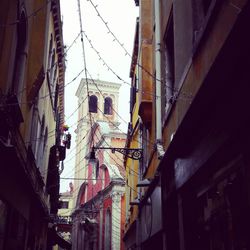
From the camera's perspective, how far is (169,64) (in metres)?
9.69

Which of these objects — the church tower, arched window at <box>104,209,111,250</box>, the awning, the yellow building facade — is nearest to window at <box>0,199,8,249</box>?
the yellow building facade

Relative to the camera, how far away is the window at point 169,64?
937 cm

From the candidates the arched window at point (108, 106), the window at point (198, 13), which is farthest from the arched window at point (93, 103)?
the window at point (198, 13)

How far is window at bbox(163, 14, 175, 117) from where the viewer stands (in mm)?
9367

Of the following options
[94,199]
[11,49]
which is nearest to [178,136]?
[11,49]

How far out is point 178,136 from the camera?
588 centimetres

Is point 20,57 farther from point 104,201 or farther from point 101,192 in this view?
point 101,192

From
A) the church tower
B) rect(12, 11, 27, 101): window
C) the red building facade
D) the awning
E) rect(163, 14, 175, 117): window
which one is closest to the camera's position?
rect(12, 11, 27, 101): window

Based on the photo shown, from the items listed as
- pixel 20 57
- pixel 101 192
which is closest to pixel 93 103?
pixel 101 192

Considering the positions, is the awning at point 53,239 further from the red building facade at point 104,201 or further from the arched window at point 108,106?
the arched window at point 108,106

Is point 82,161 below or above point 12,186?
above

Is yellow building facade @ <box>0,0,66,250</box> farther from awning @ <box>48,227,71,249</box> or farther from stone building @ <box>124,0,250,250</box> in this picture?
awning @ <box>48,227,71,249</box>

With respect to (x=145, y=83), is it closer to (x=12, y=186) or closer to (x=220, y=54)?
(x=12, y=186)

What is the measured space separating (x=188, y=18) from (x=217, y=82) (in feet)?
10.1
